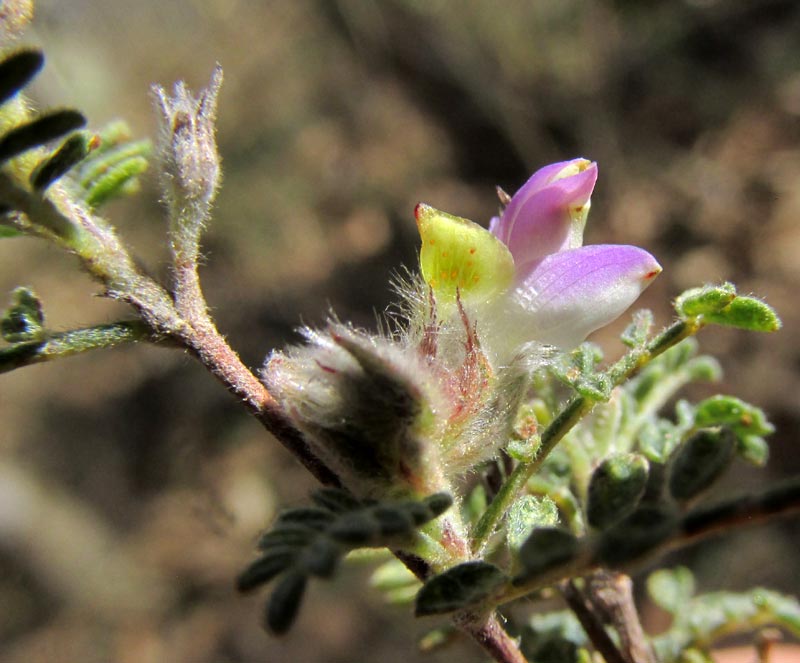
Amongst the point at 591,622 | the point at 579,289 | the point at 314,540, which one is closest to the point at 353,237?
the point at 591,622

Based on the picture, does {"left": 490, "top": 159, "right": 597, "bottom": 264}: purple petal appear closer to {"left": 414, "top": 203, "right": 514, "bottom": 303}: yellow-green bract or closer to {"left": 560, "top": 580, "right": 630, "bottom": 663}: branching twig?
{"left": 414, "top": 203, "right": 514, "bottom": 303}: yellow-green bract

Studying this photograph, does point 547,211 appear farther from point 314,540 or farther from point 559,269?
point 314,540

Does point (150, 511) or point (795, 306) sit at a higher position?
point (150, 511)

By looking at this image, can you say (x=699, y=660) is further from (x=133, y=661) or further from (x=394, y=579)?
(x=133, y=661)

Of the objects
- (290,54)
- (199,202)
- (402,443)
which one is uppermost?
(290,54)

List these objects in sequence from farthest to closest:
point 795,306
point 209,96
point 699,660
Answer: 1. point 795,306
2. point 699,660
3. point 209,96

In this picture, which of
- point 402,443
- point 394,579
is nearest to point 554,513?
point 402,443

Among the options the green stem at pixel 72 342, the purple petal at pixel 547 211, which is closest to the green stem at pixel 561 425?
the purple petal at pixel 547 211
